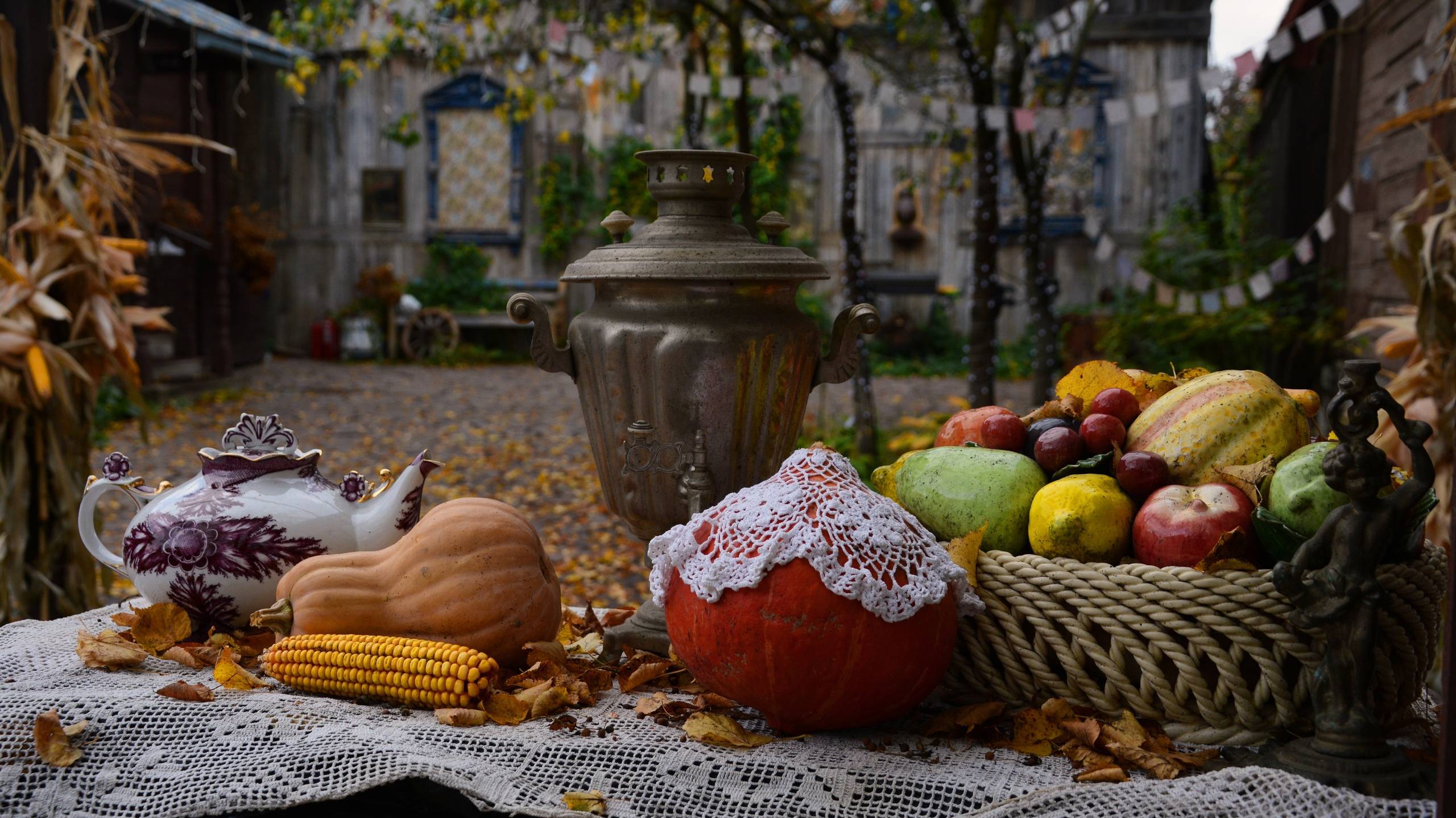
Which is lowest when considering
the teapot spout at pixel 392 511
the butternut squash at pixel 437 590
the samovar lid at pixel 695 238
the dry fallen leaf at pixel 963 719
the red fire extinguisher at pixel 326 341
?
the red fire extinguisher at pixel 326 341

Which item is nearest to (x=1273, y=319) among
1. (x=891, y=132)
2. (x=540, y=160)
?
(x=891, y=132)

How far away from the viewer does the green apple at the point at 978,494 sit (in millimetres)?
1606

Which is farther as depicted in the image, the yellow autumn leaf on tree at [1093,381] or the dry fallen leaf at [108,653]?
the yellow autumn leaf on tree at [1093,381]

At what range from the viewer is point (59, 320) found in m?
2.95

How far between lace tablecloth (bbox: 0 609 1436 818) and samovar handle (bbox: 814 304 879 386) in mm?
692

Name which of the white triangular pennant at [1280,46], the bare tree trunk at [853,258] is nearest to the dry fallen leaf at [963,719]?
the white triangular pennant at [1280,46]

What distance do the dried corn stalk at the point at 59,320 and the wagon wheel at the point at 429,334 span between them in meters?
9.27

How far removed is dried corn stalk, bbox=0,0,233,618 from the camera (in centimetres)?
284

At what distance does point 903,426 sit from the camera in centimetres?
746

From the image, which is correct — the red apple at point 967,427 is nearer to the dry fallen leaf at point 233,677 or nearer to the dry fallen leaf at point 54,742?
the dry fallen leaf at point 233,677

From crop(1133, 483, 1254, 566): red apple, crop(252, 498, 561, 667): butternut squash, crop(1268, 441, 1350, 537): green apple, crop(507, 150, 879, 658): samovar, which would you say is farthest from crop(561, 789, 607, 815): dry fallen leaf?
crop(1268, 441, 1350, 537): green apple

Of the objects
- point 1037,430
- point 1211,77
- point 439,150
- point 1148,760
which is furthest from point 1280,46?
point 439,150

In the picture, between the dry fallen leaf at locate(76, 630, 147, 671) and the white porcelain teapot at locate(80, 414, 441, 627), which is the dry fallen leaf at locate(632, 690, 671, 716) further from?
the dry fallen leaf at locate(76, 630, 147, 671)

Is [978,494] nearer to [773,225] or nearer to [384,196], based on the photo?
[773,225]
